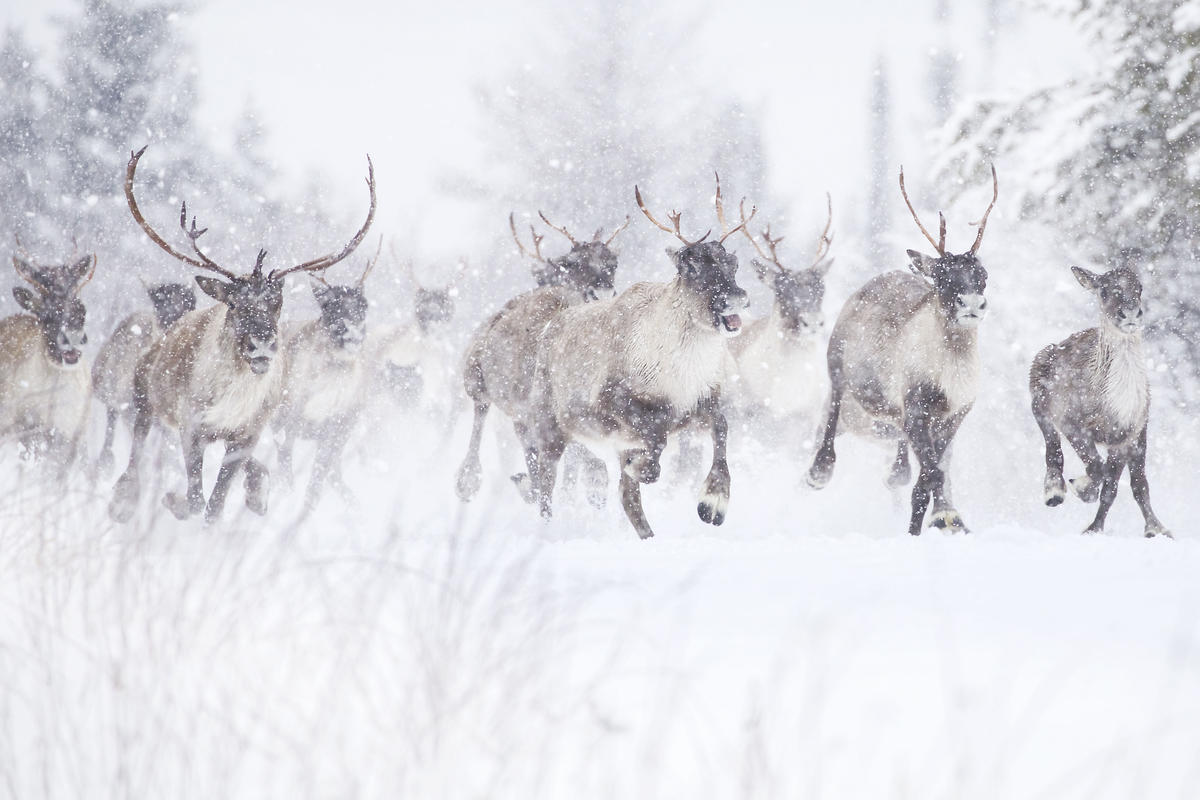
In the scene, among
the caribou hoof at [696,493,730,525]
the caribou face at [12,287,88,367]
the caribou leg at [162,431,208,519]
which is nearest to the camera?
the caribou hoof at [696,493,730,525]

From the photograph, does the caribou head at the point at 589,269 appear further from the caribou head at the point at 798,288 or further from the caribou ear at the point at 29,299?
the caribou ear at the point at 29,299

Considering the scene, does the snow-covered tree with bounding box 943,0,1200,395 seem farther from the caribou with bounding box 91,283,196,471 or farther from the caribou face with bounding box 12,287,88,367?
the caribou with bounding box 91,283,196,471

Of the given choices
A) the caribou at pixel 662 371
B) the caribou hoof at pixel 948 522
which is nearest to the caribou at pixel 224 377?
the caribou at pixel 662 371

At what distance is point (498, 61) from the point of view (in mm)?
25109

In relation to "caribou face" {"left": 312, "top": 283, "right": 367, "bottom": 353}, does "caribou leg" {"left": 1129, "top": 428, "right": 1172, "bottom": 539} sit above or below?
below

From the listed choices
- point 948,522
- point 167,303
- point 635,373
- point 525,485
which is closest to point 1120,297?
point 948,522

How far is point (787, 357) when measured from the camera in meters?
11.4

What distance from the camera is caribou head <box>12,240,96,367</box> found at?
873 cm

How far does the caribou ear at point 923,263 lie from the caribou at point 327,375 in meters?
5.27

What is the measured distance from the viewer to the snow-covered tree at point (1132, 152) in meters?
11.2

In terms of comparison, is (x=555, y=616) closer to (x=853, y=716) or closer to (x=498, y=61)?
(x=853, y=716)

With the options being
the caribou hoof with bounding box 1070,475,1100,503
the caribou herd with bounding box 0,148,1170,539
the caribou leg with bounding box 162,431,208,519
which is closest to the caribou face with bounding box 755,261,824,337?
the caribou herd with bounding box 0,148,1170,539

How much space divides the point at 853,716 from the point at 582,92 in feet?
75.6

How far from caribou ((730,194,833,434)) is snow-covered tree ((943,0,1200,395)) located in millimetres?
2331
